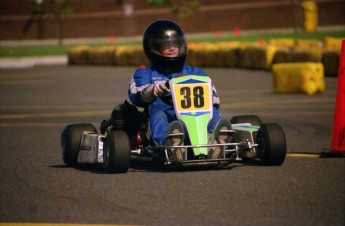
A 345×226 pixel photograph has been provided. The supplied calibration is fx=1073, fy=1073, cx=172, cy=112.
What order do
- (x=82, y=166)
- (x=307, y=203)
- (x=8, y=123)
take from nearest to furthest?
Answer: (x=307, y=203) < (x=82, y=166) < (x=8, y=123)

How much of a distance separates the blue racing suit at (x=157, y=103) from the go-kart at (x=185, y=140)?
122 mm

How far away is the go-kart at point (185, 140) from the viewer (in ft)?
27.2

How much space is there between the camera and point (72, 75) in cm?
2878

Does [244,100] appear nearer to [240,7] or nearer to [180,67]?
[180,67]

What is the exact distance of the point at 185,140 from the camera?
854cm

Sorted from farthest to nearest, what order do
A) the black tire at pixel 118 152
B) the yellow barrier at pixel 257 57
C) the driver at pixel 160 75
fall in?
1. the yellow barrier at pixel 257 57
2. the driver at pixel 160 75
3. the black tire at pixel 118 152

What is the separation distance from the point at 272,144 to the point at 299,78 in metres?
10.9

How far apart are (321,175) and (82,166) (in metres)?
2.25

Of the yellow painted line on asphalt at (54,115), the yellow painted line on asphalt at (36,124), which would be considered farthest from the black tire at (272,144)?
the yellow painted line on asphalt at (54,115)

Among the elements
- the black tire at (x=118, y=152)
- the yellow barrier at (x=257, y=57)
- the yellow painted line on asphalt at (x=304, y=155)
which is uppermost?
the black tire at (x=118, y=152)

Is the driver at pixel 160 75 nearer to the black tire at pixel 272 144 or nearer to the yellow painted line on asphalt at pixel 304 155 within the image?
the black tire at pixel 272 144

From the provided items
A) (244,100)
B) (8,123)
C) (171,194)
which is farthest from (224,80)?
(171,194)

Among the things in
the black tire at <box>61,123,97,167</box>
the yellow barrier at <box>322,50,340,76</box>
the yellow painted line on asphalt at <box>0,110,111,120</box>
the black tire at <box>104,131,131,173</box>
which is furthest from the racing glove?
the yellow barrier at <box>322,50,340,76</box>

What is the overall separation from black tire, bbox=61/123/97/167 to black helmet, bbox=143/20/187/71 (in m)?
0.84
